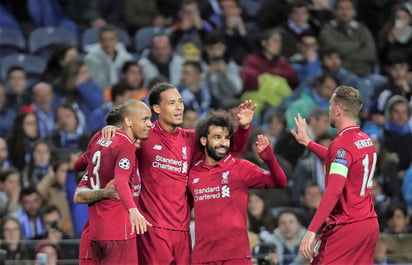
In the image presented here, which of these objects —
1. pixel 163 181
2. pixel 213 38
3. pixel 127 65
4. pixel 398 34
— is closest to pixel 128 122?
pixel 163 181

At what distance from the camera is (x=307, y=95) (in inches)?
630

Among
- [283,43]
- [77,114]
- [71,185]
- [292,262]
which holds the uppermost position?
[283,43]

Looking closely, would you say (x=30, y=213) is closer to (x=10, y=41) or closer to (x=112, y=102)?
(x=112, y=102)

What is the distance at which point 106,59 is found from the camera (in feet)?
53.6

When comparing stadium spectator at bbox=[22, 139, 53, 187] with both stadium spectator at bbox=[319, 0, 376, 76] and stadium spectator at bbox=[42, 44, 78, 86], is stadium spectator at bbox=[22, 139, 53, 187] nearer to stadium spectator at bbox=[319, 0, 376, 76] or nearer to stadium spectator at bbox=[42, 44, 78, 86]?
stadium spectator at bbox=[42, 44, 78, 86]

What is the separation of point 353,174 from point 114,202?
2011 mm

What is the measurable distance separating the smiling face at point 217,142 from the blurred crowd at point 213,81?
Answer: 7.60 ft

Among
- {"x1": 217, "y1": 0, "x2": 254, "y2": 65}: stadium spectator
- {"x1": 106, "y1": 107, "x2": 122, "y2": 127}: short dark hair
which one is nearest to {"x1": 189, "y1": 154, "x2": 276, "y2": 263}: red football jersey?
{"x1": 106, "y1": 107, "x2": 122, "y2": 127}: short dark hair

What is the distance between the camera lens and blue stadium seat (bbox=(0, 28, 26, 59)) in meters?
16.6

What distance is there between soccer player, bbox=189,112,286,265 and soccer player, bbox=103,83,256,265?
0.12m

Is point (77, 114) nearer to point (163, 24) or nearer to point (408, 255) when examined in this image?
point (163, 24)

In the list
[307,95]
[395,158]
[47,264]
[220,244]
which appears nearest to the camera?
[220,244]

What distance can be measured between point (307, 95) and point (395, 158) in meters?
1.66

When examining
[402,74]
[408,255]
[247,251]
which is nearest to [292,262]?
[408,255]
